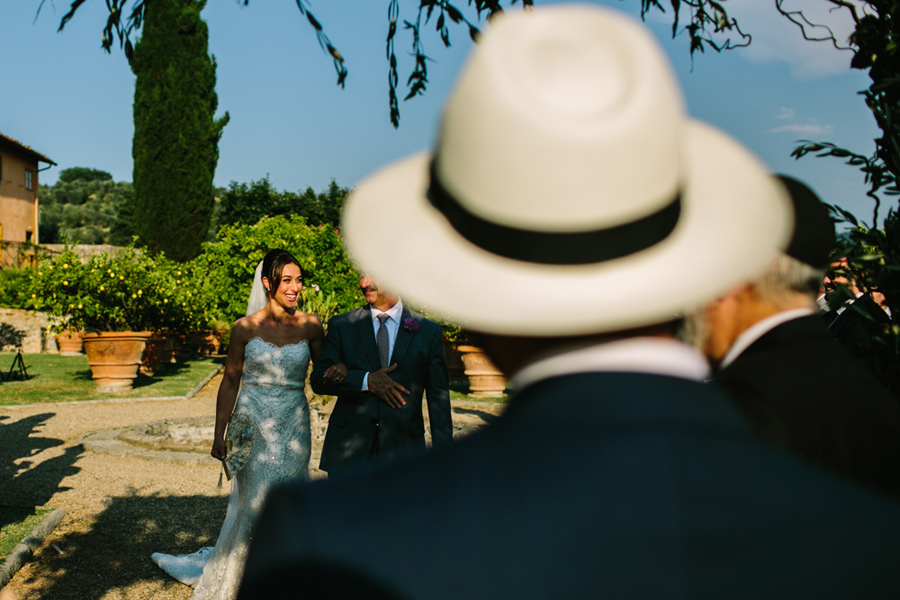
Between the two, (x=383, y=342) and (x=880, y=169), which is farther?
(x=383, y=342)

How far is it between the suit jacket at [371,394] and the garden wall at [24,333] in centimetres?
2123

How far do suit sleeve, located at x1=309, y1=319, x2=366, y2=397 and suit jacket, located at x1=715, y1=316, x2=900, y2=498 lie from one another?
297 centimetres

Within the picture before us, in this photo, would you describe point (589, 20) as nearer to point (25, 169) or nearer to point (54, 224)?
point (25, 169)

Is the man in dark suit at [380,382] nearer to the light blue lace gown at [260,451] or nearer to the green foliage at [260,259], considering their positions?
the light blue lace gown at [260,451]

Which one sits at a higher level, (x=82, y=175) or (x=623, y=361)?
(x=82, y=175)

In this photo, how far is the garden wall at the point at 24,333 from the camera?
2244 centimetres

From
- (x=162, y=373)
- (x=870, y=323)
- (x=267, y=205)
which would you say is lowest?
(x=162, y=373)

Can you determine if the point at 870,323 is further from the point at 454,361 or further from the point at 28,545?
the point at 454,361

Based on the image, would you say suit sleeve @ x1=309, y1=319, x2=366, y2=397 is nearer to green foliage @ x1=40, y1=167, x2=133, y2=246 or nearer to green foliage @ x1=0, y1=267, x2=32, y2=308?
green foliage @ x1=0, y1=267, x2=32, y2=308

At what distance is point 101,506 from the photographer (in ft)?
21.4

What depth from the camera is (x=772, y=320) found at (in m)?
1.98

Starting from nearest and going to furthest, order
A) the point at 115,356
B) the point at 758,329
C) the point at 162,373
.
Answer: the point at 758,329 → the point at 115,356 → the point at 162,373

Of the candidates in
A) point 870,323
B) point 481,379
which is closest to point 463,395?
point 481,379

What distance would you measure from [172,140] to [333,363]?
30.0 metres
